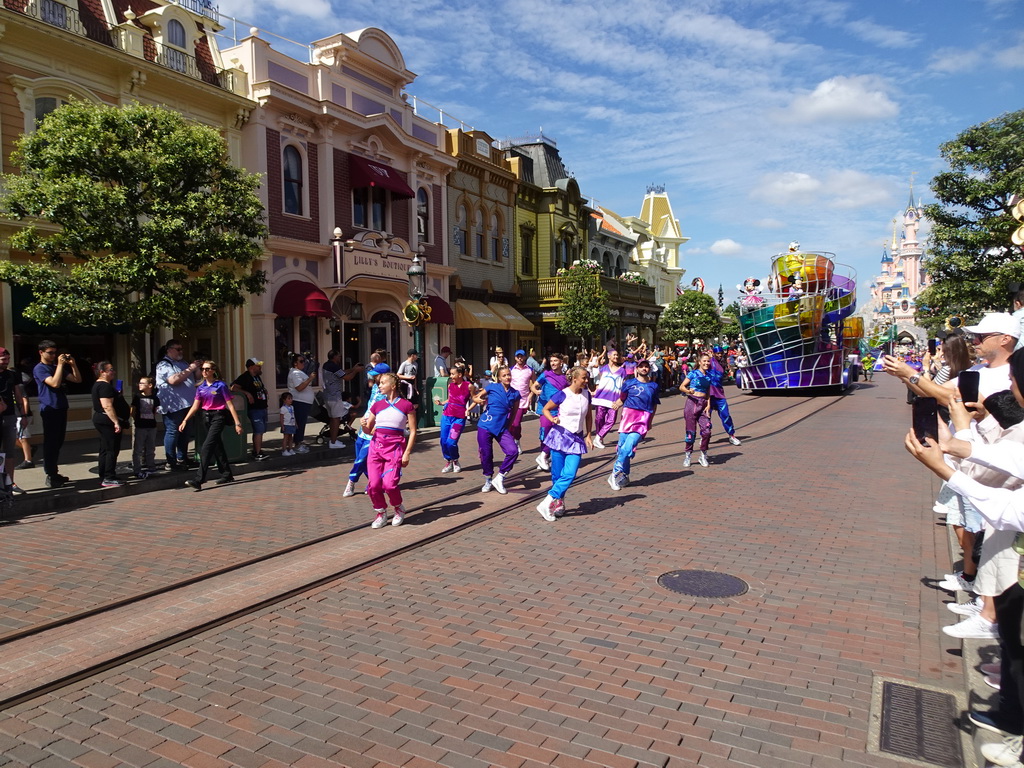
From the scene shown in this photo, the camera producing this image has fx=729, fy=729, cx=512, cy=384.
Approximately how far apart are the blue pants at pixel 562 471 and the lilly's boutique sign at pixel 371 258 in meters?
12.9

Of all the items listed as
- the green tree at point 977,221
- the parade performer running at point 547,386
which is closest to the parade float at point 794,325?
the green tree at point 977,221

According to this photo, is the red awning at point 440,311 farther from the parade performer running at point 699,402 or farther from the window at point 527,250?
the parade performer running at point 699,402

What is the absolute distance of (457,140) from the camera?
2547cm

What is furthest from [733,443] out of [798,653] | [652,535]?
[798,653]

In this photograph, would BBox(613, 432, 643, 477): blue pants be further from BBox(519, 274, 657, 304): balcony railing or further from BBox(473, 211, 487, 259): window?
BBox(519, 274, 657, 304): balcony railing

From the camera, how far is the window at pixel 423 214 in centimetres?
2380

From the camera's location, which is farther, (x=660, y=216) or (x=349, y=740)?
(x=660, y=216)

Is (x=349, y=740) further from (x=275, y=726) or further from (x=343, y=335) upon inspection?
(x=343, y=335)

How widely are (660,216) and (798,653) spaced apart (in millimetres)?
54466

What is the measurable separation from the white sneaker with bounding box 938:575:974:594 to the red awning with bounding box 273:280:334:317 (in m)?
15.8

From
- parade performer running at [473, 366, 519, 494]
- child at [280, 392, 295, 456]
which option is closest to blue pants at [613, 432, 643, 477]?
parade performer running at [473, 366, 519, 494]

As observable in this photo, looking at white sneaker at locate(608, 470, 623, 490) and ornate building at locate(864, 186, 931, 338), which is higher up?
ornate building at locate(864, 186, 931, 338)

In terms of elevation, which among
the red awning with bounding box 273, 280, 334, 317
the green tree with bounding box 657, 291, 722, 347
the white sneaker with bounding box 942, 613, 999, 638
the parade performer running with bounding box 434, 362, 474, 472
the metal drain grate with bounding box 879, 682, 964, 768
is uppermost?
the green tree with bounding box 657, 291, 722, 347

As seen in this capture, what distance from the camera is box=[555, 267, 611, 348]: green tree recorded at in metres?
27.1
